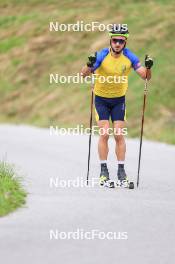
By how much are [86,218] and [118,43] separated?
10.8ft

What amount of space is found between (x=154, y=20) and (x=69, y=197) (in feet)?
77.7

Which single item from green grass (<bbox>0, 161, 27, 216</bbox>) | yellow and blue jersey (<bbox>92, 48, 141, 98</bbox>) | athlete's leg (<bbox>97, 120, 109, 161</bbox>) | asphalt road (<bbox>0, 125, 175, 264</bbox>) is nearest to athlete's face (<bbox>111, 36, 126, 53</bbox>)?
yellow and blue jersey (<bbox>92, 48, 141, 98</bbox>)

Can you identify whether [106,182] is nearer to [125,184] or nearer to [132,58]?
[125,184]

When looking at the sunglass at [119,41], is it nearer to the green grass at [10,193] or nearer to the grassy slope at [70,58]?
the green grass at [10,193]

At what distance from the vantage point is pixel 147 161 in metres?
16.3

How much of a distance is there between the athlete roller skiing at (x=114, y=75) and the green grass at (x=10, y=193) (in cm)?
143

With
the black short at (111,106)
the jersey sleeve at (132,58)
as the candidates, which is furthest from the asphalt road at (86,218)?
the jersey sleeve at (132,58)

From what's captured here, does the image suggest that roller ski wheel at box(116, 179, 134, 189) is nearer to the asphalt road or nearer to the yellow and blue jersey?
the asphalt road

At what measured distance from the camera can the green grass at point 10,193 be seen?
9852 millimetres

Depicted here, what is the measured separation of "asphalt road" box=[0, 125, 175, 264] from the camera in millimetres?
7910

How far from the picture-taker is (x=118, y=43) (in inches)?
474

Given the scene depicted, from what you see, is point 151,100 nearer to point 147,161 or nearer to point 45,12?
point 147,161

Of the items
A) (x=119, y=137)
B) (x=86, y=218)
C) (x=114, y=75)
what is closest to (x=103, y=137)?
(x=119, y=137)

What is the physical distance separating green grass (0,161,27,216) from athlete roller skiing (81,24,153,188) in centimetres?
143
